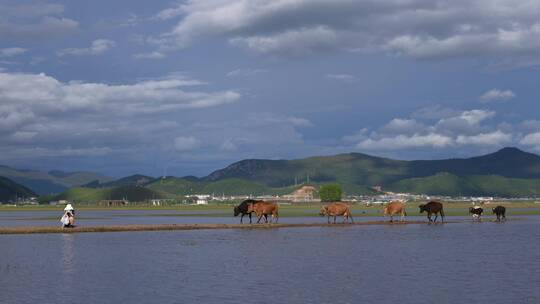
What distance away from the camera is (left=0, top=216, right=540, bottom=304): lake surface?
23.5m

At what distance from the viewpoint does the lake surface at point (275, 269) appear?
23.5m

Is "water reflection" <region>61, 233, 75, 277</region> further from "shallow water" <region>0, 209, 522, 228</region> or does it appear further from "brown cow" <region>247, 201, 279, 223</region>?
"shallow water" <region>0, 209, 522, 228</region>

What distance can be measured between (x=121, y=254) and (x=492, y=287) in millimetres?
21163

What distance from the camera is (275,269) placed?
3080 centimetres

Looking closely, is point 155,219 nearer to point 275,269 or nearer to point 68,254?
point 68,254

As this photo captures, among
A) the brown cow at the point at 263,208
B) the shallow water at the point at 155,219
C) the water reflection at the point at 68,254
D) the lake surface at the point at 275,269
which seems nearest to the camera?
the lake surface at the point at 275,269

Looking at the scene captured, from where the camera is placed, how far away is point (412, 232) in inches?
2135

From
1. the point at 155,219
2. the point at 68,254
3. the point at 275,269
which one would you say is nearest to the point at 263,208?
the point at 68,254

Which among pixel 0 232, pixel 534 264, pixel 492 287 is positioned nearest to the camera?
pixel 492 287

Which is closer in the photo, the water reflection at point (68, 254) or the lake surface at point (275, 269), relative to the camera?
the lake surface at point (275, 269)

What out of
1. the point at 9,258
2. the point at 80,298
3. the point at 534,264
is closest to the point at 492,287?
the point at 534,264

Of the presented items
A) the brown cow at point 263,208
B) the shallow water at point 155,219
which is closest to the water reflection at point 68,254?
the brown cow at point 263,208

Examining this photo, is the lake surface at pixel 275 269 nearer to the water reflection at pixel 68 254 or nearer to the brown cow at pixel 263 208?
the water reflection at pixel 68 254

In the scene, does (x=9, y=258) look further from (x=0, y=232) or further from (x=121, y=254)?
(x=0, y=232)
